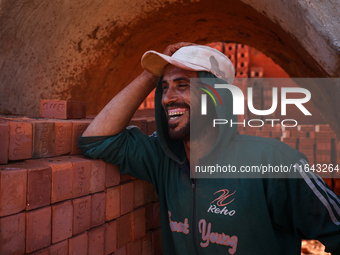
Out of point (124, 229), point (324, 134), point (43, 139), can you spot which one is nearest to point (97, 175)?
point (43, 139)

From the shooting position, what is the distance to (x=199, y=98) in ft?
6.32

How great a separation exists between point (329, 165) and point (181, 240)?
6968mm

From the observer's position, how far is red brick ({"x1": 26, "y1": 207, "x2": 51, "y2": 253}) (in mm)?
1467

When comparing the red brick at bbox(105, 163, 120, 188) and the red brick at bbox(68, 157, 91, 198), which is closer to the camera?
the red brick at bbox(68, 157, 91, 198)

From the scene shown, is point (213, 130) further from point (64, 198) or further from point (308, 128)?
point (308, 128)

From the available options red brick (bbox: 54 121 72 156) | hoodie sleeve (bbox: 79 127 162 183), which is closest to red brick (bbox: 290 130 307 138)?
hoodie sleeve (bbox: 79 127 162 183)

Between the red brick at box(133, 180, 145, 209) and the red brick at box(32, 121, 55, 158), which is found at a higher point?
the red brick at box(32, 121, 55, 158)

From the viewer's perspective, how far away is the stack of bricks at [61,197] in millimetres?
1438

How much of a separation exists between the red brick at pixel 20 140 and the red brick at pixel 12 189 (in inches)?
4.8

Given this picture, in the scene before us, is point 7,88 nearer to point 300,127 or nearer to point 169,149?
point 169,149

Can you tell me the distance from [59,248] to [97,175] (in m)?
0.48

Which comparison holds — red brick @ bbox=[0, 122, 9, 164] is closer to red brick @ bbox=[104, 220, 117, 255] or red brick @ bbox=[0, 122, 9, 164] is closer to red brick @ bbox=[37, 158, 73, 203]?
Answer: red brick @ bbox=[37, 158, 73, 203]

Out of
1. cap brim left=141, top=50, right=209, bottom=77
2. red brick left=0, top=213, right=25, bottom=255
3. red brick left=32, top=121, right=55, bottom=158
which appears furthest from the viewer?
cap brim left=141, top=50, right=209, bottom=77

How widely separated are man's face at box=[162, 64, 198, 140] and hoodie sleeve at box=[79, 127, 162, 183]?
10.3 inches
